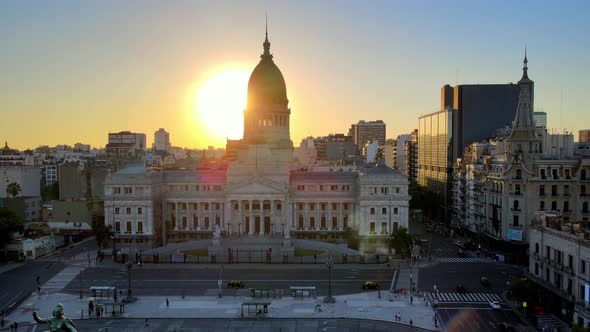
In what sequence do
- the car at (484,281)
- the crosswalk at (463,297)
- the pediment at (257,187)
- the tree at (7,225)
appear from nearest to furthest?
the crosswalk at (463,297), the car at (484,281), the tree at (7,225), the pediment at (257,187)

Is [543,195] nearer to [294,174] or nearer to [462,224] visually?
[462,224]

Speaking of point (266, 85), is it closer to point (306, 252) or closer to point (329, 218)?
point (329, 218)

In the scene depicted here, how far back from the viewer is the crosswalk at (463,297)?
83.1 m

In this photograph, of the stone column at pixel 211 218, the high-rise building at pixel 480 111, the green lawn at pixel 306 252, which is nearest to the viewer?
the green lawn at pixel 306 252

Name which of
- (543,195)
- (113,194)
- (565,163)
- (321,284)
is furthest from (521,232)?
→ (113,194)

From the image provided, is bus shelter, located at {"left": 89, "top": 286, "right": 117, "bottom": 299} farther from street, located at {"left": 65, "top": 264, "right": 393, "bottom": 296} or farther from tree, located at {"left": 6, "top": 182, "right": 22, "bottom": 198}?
tree, located at {"left": 6, "top": 182, "right": 22, "bottom": 198}

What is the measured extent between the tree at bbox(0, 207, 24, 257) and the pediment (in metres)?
43.6

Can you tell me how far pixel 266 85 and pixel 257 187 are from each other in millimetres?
33141

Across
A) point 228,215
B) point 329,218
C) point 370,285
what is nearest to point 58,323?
point 370,285

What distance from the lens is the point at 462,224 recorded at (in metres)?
142

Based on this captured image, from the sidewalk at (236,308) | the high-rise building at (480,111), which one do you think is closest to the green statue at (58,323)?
the sidewalk at (236,308)

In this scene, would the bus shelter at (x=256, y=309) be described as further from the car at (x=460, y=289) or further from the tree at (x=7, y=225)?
the tree at (x=7, y=225)

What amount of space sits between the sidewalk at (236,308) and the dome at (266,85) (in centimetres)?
7301

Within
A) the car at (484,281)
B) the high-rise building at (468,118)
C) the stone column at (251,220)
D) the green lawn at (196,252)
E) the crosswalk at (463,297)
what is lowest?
the crosswalk at (463,297)
